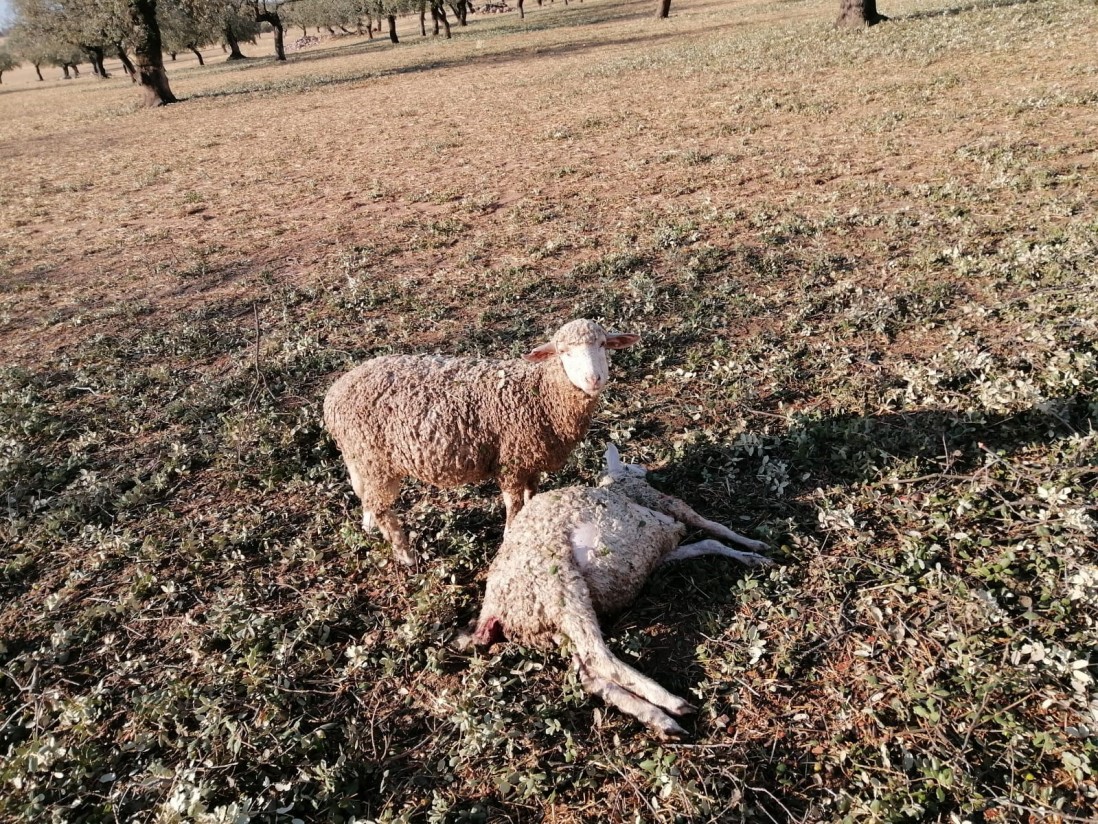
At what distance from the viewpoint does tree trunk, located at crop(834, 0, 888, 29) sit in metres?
22.1

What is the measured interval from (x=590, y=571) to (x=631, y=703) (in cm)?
72

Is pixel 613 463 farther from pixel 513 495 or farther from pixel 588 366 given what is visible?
pixel 588 366

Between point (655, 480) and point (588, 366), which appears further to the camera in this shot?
point (655, 480)

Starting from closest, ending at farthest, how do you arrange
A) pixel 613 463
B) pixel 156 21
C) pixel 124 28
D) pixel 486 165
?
pixel 613 463 < pixel 486 165 < pixel 124 28 < pixel 156 21

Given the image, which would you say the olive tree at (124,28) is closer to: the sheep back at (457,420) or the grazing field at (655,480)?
the grazing field at (655,480)

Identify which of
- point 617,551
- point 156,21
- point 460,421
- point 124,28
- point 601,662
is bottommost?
point 601,662

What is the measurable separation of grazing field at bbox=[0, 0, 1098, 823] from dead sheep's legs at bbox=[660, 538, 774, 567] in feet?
0.36

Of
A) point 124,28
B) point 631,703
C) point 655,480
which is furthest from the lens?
point 124,28

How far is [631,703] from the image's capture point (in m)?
3.08

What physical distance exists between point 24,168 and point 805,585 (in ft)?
82.0

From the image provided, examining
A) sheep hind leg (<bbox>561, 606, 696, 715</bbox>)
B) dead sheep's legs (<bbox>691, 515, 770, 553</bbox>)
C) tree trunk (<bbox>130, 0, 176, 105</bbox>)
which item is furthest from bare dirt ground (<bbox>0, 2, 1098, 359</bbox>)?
sheep hind leg (<bbox>561, 606, 696, 715</bbox>)

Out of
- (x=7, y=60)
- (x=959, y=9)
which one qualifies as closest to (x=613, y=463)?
(x=959, y=9)

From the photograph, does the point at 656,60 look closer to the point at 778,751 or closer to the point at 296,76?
the point at 296,76

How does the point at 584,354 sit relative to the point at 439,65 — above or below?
below
